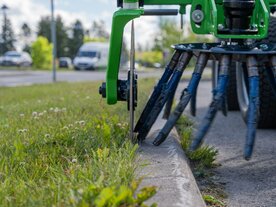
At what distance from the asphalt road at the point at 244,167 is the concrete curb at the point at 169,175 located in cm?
35

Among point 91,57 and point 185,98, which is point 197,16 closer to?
point 185,98

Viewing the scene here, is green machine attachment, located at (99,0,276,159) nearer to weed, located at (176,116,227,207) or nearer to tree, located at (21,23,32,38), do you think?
weed, located at (176,116,227,207)

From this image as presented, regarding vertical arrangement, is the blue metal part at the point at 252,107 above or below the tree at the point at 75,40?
above

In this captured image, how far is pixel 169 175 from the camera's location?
270 cm

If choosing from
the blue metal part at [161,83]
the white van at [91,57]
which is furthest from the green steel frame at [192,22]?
the white van at [91,57]

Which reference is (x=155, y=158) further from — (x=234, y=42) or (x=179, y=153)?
(x=234, y=42)

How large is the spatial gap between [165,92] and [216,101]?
56cm

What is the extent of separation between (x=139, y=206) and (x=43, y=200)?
1.39ft

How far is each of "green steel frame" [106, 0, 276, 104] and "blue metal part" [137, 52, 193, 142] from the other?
0.25 metres

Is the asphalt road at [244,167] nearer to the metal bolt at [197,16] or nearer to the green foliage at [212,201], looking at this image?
the green foliage at [212,201]

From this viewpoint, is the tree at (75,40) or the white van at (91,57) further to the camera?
the tree at (75,40)

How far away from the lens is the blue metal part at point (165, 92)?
10.8ft

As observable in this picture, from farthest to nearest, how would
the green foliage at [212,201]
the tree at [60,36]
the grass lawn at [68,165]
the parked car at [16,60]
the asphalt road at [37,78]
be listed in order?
the tree at [60,36]
the parked car at [16,60]
the asphalt road at [37,78]
the green foliage at [212,201]
the grass lawn at [68,165]

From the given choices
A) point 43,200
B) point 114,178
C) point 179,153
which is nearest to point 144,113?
point 179,153
